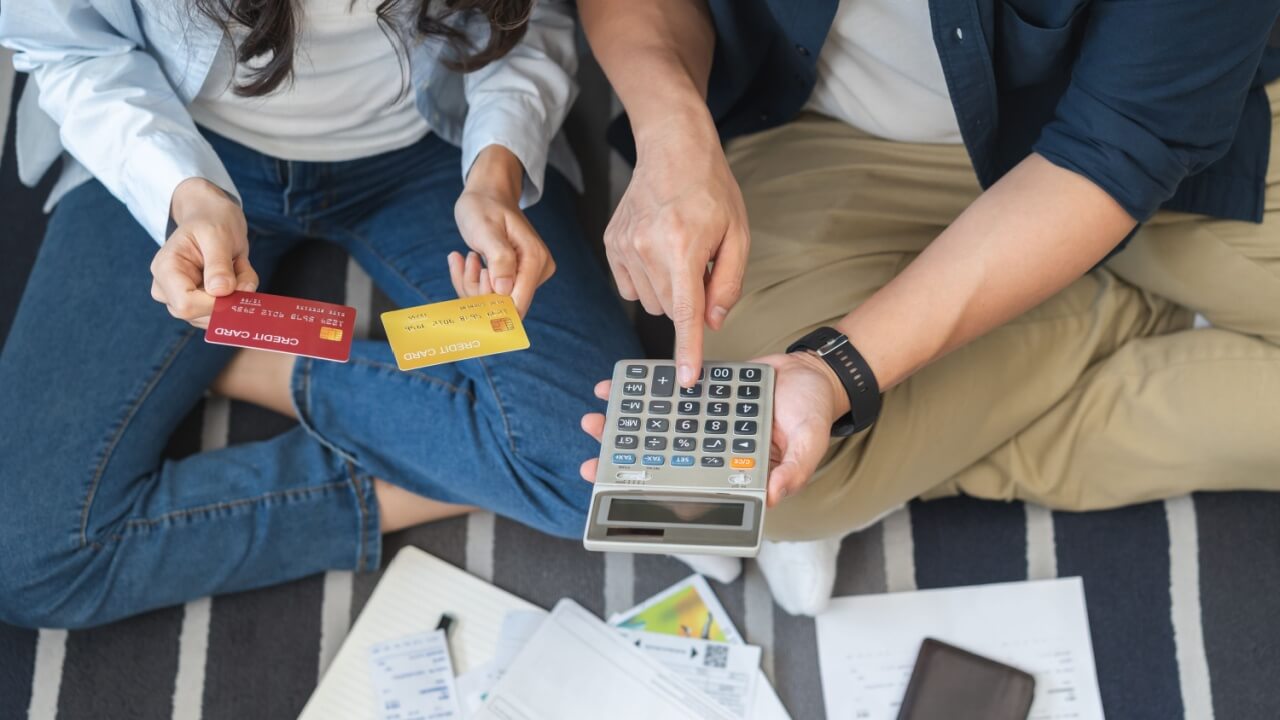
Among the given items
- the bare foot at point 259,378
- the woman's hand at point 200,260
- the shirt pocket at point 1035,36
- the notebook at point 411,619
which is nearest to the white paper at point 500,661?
the notebook at point 411,619

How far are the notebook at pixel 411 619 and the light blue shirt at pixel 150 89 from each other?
1.42 feet

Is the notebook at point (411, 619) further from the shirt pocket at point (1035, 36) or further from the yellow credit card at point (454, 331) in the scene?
the shirt pocket at point (1035, 36)

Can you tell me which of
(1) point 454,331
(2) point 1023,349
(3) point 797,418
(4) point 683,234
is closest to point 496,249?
(1) point 454,331

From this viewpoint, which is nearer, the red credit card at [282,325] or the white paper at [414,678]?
the red credit card at [282,325]

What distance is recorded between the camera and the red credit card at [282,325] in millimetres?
866

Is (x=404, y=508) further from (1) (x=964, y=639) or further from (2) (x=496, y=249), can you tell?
(1) (x=964, y=639)

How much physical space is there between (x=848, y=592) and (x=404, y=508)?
19.5 inches

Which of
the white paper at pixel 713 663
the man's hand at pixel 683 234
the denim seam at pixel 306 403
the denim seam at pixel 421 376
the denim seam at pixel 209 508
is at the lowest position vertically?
the white paper at pixel 713 663

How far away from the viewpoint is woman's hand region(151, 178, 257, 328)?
868mm

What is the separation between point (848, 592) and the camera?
120 cm

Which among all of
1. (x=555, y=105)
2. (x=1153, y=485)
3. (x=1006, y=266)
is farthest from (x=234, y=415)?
(x=1153, y=485)

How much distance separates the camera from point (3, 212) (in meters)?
1.39

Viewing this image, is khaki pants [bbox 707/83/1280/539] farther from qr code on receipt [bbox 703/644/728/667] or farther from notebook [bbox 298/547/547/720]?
notebook [bbox 298/547/547/720]

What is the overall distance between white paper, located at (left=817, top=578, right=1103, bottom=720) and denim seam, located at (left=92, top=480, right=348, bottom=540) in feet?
1.81
